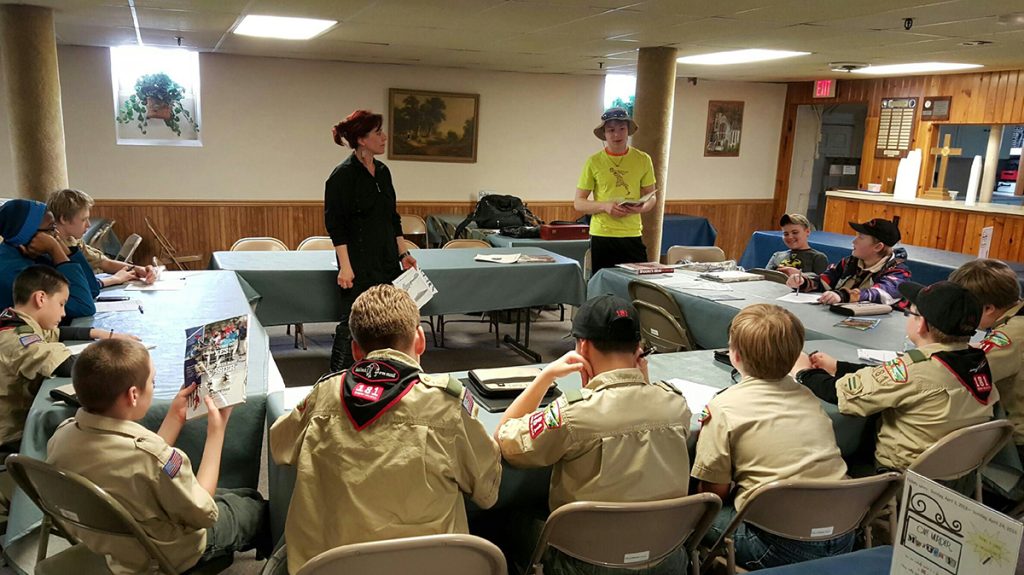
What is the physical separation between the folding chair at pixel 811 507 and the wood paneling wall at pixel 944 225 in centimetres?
662

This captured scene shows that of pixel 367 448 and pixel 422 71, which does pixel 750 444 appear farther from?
pixel 422 71

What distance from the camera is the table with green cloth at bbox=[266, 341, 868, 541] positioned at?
213 centimetres

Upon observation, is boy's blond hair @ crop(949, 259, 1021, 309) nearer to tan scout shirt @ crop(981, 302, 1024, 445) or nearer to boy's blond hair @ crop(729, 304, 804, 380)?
tan scout shirt @ crop(981, 302, 1024, 445)

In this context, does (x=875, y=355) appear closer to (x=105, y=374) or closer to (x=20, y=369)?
(x=105, y=374)

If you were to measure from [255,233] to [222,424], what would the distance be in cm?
681

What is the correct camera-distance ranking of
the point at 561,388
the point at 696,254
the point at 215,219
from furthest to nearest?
the point at 215,219, the point at 696,254, the point at 561,388

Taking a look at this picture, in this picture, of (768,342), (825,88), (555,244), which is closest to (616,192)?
(555,244)

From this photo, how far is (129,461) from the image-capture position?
1.72m

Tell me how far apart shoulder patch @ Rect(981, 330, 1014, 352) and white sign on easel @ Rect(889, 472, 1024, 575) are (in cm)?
183

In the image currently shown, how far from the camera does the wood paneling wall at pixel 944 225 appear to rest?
7457 millimetres

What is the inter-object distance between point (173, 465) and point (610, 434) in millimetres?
1059

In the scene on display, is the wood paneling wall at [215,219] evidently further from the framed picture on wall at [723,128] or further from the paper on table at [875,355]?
the paper on table at [875,355]

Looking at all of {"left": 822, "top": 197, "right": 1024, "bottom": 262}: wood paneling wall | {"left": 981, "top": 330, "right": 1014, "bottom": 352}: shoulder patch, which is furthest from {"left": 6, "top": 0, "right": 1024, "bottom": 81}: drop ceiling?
{"left": 981, "top": 330, "right": 1014, "bottom": 352}: shoulder patch

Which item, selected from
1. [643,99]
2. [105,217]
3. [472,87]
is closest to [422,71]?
[472,87]
